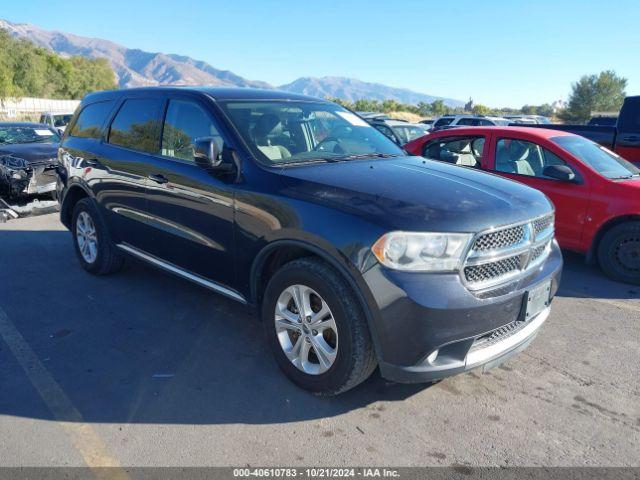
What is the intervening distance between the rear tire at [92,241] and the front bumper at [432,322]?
3295 millimetres

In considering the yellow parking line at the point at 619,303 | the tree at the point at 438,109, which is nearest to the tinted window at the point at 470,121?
the yellow parking line at the point at 619,303

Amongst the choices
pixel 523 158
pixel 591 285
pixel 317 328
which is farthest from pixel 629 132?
pixel 317 328

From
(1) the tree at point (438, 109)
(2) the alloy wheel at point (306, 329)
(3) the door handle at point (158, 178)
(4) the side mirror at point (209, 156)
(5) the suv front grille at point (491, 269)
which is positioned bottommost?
(2) the alloy wheel at point (306, 329)

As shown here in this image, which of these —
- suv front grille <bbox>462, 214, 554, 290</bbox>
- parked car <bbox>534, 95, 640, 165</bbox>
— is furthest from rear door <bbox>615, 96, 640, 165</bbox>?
suv front grille <bbox>462, 214, 554, 290</bbox>

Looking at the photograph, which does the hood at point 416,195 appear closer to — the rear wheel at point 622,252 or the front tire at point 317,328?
the front tire at point 317,328

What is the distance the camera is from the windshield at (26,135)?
9786 millimetres

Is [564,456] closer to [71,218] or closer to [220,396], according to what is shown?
[220,396]

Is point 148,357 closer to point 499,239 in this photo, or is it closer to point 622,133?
point 499,239

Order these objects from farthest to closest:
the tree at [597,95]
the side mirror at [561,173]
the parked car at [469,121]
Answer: the tree at [597,95]
the parked car at [469,121]
the side mirror at [561,173]

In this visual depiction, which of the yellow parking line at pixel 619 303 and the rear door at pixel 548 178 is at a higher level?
the rear door at pixel 548 178

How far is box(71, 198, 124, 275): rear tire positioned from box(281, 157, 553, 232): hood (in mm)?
2657

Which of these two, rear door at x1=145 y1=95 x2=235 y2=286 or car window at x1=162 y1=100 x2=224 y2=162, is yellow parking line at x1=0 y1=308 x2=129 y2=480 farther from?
car window at x1=162 y1=100 x2=224 y2=162

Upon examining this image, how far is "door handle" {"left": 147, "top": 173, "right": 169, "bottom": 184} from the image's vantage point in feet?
13.1

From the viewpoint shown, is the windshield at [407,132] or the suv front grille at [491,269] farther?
the windshield at [407,132]
